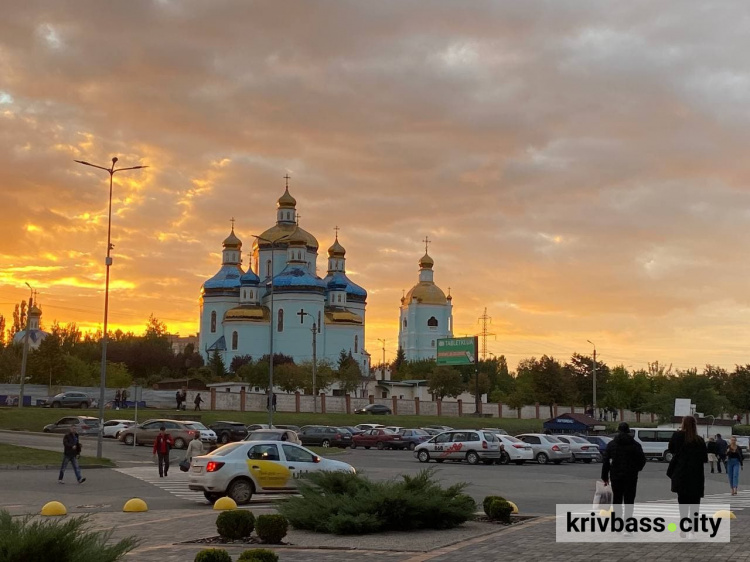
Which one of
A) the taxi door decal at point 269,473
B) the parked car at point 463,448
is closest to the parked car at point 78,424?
the parked car at point 463,448

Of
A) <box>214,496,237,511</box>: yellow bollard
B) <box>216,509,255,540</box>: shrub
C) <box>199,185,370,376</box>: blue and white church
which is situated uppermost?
<box>199,185,370,376</box>: blue and white church

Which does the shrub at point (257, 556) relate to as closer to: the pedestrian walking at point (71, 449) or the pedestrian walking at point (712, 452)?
the pedestrian walking at point (71, 449)

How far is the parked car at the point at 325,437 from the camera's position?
5253 centimetres

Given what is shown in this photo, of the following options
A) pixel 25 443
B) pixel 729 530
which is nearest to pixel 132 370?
pixel 25 443

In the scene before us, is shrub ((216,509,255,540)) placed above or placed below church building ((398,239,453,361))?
below

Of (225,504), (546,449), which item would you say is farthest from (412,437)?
(225,504)

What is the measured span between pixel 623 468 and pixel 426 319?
138944mm

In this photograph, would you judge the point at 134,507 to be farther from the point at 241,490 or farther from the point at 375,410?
the point at 375,410

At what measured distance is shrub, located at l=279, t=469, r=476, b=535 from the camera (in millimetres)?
14253

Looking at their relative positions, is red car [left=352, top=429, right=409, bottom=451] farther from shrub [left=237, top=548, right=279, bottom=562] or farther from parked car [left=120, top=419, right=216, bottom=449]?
shrub [left=237, top=548, right=279, bottom=562]

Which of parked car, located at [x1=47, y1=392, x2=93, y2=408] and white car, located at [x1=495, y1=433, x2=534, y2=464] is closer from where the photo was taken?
white car, located at [x1=495, y1=433, x2=534, y2=464]

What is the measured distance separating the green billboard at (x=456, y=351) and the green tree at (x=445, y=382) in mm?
3096

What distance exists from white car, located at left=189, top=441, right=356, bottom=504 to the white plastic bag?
7454mm

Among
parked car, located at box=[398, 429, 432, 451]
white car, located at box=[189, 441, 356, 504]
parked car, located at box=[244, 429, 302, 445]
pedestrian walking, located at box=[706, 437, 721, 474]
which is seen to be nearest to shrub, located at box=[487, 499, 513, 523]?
white car, located at box=[189, 441, 356, 504]
